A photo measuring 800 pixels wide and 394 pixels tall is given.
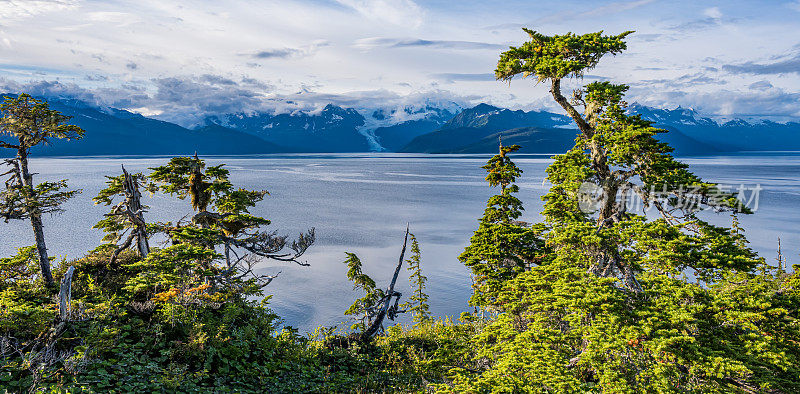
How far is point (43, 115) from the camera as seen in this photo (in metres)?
16.3

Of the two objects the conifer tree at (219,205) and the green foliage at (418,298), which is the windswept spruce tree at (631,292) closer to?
the green foliage at (418,298)

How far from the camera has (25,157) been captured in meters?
16.3

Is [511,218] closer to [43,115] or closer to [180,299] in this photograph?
[180,299]

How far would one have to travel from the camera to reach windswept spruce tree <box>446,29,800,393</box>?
9.77m

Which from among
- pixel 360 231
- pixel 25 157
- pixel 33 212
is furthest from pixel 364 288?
pixel 360 231

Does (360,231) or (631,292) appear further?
(360,231)

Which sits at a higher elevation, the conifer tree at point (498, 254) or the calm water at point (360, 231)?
the conifer tree at point (498, 254)

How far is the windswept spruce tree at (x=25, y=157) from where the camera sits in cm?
1572

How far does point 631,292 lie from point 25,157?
2195cm

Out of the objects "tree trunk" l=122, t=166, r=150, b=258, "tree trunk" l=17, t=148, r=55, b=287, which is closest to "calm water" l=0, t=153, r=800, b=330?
"tree trunk" l=122, t=166, r=150, b=258

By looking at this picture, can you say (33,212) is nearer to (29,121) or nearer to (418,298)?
(29,121)

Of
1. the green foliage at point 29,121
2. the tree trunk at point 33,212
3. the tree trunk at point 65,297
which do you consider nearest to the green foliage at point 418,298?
the tree trunk at point 65,297

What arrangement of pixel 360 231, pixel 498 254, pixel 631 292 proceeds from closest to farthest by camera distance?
pixel 631 292 → pixel 498 254 → pixel 360 231

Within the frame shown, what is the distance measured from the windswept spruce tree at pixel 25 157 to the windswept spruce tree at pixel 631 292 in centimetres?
1623
